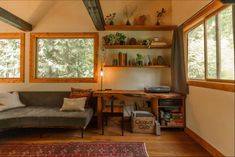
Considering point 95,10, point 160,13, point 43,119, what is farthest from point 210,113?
point 43,119

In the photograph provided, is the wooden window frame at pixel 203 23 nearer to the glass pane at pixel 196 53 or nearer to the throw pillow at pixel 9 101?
the glass pane at pixel 196 53

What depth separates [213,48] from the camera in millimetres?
2672

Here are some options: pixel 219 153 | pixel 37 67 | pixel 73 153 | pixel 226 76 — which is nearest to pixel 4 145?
pixel 73 153

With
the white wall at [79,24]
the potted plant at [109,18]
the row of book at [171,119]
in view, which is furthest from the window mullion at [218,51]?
the potted plant at [109,18]

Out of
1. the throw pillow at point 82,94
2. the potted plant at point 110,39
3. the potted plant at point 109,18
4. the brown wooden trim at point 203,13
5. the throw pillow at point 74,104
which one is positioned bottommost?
the throw pillow at point 74,104

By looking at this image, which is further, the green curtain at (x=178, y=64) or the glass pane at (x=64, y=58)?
the glass pane at (x=64, y=58)

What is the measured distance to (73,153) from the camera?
2.57 m

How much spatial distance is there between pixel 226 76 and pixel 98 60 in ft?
9.06

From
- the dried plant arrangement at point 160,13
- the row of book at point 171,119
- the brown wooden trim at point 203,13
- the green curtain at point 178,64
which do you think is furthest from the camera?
the dried plant arrangement at point 160,13

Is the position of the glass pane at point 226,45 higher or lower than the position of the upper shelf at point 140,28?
lower

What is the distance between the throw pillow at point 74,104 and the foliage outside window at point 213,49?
223cm

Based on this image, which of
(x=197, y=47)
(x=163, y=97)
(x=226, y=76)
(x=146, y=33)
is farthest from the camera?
(x=146, y=33)

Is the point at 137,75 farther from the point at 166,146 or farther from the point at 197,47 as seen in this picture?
the point at 166,146

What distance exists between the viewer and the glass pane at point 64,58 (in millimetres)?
4355
